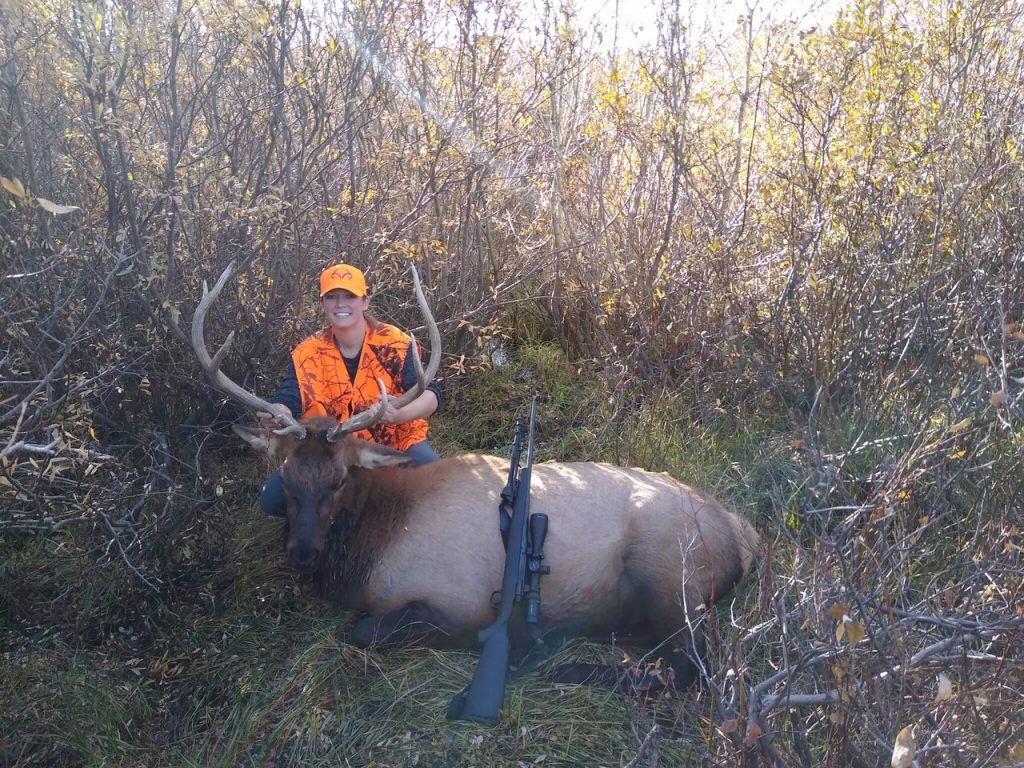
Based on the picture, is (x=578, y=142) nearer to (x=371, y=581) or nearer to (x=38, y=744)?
(x=371, y=581)

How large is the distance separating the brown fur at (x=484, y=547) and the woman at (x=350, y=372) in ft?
1.16

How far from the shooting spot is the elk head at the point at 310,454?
4473mm

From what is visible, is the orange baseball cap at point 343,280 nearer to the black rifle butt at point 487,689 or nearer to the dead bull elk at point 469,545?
the dead bull elk at point 469,545

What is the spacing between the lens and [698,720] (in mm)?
3855

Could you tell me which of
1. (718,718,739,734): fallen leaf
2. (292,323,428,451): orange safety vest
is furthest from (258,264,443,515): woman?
(718,718,739,734): fallen leaf

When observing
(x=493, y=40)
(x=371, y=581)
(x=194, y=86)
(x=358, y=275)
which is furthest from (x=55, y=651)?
(x=493, y=40)

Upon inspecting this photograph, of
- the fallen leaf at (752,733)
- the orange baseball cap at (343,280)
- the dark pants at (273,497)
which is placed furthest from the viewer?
the orange baseball cap at (343,280)

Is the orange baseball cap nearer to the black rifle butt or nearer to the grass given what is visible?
the grass

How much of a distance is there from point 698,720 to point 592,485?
139cm

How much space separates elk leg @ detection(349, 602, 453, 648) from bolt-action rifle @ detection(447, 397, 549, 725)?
0.33 meters

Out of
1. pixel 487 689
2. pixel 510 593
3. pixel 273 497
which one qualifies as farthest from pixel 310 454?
pixel 487 689

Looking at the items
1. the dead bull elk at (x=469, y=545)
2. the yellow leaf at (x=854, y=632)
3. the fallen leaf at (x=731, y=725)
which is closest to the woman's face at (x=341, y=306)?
the dead bull elk at (x=469, y=545)

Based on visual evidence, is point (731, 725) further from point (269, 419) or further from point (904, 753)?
point (269, 419)

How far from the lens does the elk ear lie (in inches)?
189
